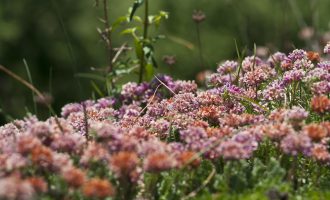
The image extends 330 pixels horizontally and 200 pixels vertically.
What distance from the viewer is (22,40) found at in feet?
61.8

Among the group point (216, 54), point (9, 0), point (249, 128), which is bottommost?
point (249, 128)

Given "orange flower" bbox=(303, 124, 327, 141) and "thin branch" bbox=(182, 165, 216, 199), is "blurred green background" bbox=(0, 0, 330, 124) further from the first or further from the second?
"orange flower" bbox=(303, 124, 327, 141)

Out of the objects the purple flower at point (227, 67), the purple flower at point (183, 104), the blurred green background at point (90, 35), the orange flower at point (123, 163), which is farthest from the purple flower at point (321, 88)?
the blurred green background at point (90, 35)

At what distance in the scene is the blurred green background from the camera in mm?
15000

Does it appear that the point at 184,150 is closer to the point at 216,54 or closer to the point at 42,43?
the point at 216,54

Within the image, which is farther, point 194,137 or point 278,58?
point 278,58

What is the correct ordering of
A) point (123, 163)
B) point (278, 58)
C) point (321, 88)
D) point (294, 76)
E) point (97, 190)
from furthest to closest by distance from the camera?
1. point (278, 58)
2. point (294, 76)
3. point (321, 88)
4. point (123, 163)
5. point (97, 190)

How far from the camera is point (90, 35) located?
58.4 ft

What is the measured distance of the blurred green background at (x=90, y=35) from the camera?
15.0 meters

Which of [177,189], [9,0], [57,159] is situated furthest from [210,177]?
[9,0]

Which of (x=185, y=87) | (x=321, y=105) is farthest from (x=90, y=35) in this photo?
(x=321, y=105)

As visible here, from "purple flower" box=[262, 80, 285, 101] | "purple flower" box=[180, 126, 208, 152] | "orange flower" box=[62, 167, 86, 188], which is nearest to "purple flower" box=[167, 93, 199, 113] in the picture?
"purple flower" box=[262, 80, 285, 101]

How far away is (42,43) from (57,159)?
16.7 m

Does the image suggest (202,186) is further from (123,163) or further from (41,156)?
(41,156)
